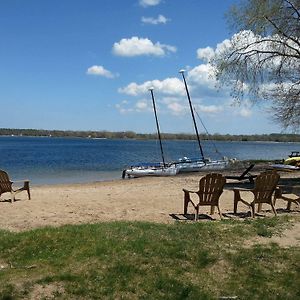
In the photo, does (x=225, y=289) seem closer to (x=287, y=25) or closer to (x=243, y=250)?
→ (x=243, y=250)

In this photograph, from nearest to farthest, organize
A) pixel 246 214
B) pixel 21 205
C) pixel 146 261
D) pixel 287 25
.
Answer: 1. pixel 146 261
2. pixel 246 214
3. pixel 21 205
4. pixel 287 25

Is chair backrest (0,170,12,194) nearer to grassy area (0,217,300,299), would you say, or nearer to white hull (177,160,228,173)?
grassy area (0,217,300,299)

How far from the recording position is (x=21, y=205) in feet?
39.6

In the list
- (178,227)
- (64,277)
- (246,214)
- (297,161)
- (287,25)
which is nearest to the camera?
(64,277)

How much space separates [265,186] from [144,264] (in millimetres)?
5251

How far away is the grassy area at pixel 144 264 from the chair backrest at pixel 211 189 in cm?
251

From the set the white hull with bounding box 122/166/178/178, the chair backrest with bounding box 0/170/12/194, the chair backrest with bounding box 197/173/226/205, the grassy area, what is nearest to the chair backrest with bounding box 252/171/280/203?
the chair backrest with bounding box 197/173/226/205

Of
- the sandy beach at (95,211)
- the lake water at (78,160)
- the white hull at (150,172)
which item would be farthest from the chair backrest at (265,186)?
the white hull at (150,172)

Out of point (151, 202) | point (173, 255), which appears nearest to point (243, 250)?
point (173, 255)

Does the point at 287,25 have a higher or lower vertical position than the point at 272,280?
higher

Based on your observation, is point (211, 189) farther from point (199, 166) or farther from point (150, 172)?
point (199, 166)

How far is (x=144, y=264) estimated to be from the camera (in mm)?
5660

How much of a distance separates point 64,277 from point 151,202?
7514 millimetres

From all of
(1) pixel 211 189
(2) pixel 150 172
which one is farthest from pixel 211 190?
(2) pixel 150 172
